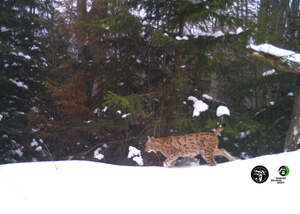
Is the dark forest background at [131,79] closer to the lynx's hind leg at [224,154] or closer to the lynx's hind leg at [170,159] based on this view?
the lynx's hind leg at [224,154]

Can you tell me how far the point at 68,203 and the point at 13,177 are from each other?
114cm

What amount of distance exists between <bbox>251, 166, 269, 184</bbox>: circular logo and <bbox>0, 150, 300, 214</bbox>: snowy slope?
7 cm

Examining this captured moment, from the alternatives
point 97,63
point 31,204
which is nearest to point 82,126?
point 97,63

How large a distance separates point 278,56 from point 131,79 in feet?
13.1

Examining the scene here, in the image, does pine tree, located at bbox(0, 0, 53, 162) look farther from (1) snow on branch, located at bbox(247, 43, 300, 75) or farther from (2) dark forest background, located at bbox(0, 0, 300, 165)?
(1) snow on branch, located at bbox(247, 43, 300, 75)

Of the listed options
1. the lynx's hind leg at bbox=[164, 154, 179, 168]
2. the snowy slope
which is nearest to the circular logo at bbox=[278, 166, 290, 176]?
the snowy slope

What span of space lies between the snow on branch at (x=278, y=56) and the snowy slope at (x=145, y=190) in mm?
2824

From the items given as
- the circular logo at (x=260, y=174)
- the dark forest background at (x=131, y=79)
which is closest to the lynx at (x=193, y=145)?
the dark forest background at (x=131, y=79)

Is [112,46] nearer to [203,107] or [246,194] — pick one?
[203,107]

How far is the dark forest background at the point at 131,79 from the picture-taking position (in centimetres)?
698

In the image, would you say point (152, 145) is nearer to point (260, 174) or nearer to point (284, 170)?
point (260, 174)

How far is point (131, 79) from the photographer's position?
27.2 feet

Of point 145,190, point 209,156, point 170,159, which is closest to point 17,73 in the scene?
point 170,159

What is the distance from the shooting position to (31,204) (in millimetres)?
3053
